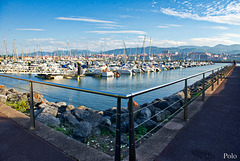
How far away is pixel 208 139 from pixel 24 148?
10.1 ft

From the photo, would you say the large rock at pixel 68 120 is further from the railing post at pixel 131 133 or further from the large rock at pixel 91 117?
the railing post at pixel 131 133

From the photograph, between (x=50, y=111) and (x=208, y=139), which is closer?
(x=208, y=139)

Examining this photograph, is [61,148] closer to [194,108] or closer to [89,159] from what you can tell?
[89,159]

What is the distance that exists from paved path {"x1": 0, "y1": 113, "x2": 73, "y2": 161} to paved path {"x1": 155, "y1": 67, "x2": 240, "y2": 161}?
1540mm

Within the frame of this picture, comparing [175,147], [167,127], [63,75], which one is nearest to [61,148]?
[175,147]

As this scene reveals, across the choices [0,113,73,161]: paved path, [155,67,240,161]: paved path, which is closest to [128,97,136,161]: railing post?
[155,67,240,161]: paved path

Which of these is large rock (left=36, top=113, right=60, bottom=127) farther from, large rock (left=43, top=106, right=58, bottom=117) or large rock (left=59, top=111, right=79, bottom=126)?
large rock (left=43, top=106, right=58, bottom=117)

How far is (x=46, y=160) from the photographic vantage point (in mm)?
2404

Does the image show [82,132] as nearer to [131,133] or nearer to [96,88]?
[131,133]

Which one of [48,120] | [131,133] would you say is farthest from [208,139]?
[48,120]

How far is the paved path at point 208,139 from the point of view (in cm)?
252

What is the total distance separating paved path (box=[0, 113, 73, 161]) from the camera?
249 cm

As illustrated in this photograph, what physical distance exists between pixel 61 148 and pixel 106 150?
3.57ft

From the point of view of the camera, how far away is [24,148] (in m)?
2.76
